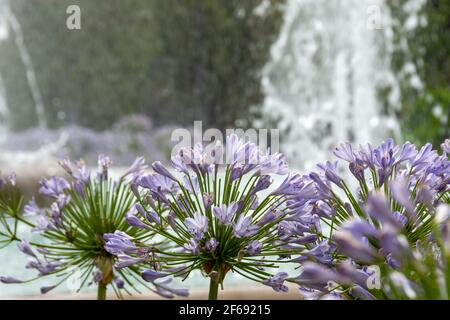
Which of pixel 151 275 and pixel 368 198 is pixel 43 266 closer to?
pixel 151 275

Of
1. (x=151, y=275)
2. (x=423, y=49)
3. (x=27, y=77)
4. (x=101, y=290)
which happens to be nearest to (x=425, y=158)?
(x=151, y=275)

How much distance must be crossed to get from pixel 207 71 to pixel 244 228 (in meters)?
9.43

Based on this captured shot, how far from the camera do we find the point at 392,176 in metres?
0.75

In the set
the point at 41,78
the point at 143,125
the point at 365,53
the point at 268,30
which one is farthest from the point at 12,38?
the point at 365,53

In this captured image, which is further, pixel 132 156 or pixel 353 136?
pixel 132 156

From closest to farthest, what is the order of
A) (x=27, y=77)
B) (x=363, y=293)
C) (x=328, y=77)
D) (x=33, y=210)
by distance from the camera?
(x=363, y=293) → (x=33, y=210) → (x=328, y=77) → (x=27, y=77)

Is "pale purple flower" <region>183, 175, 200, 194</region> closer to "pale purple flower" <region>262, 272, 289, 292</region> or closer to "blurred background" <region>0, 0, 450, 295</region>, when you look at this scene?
"pale purple flower" <region>262, 272, 289, 292</region>

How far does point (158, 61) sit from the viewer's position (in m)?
10.0

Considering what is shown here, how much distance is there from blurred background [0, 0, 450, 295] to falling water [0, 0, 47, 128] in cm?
2

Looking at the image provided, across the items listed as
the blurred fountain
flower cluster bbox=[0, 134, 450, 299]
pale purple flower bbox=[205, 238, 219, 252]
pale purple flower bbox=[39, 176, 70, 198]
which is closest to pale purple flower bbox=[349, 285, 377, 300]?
flower cluster bbox=[0, 134, 450, 299]

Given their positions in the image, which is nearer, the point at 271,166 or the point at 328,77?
the point at 271,166

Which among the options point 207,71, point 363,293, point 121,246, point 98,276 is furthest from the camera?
point 207,71

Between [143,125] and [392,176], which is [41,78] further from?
[392,176]
